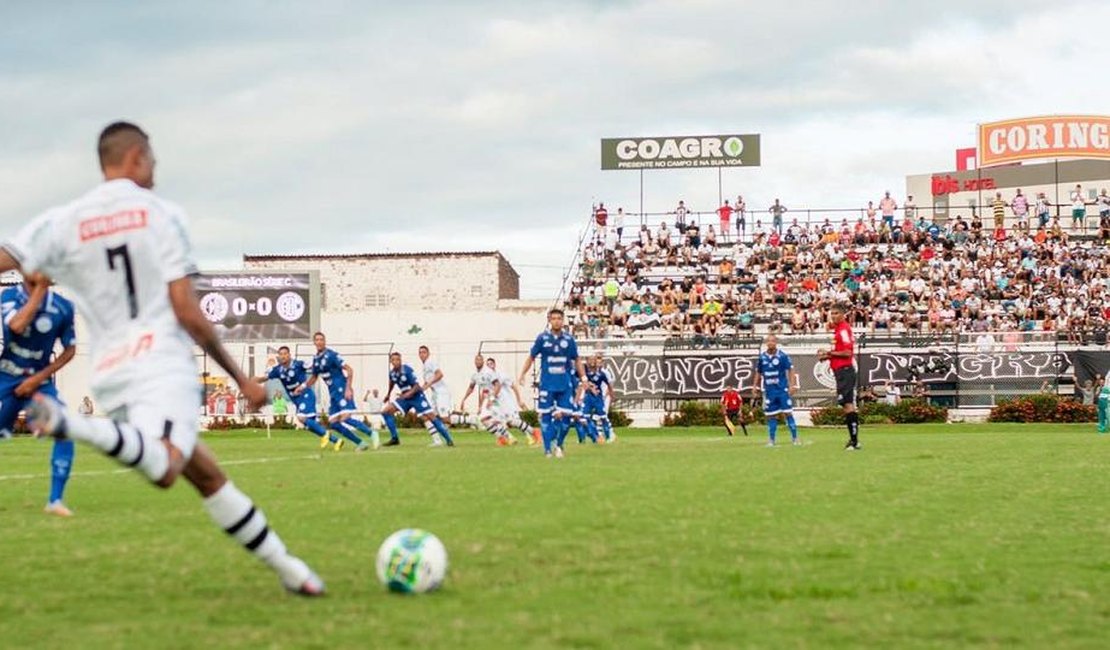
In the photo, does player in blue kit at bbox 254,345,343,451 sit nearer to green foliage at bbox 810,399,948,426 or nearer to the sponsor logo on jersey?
green foliage at bbox 810,399,948,426

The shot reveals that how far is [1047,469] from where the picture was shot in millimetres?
19828

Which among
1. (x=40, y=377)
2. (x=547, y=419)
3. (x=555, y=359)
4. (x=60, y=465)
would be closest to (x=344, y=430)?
(x=555, y=359)

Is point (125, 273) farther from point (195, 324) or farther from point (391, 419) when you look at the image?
point (391, 419)

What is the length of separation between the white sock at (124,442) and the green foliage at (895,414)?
44.5 metres

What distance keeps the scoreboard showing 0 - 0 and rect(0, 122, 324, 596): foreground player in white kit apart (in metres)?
49.5

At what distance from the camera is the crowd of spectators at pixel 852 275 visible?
2190 inches

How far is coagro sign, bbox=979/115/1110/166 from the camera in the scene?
81.7 meters

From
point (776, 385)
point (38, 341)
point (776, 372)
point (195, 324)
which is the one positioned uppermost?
point (195, 324)

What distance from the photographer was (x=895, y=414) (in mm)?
50281

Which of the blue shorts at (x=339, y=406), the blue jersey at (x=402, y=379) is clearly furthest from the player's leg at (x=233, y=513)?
the blue jersey at (x=402, y=379)

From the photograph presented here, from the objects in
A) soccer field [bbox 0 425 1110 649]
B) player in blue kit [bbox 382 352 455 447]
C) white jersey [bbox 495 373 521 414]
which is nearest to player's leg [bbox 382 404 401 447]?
player in blue kit [bbox 382 352 455 447]

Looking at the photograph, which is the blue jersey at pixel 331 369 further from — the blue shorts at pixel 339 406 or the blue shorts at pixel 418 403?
the blue shorts at pixel 418 403

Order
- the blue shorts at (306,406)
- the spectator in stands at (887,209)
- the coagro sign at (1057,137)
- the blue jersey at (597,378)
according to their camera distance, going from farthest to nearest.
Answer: the coagro sign at (1057,137)
the spectator in stands at (887,209)
the blue jersey at (597,378)
the blue shorts at (306,406)

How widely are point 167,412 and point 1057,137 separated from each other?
81455 millimetres
